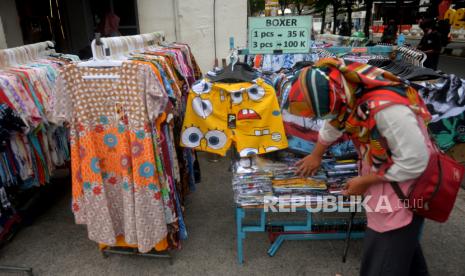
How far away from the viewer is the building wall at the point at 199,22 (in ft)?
17.0

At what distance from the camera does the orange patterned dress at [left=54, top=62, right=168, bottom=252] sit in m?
2.07

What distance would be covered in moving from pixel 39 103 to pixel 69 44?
210 inches

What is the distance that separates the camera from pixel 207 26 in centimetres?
526

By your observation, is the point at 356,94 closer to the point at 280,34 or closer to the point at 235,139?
the point at 235,139

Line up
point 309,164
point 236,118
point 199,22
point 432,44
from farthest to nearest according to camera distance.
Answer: point 432,44 → point 199,22 → point 236,118 → point 309,164

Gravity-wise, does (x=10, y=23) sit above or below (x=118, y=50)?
above

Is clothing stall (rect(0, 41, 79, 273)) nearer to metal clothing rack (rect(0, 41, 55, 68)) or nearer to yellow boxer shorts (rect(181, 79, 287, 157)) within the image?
metal clothing rack (rect(0, 41, 55, 68))

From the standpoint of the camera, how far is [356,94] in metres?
1.52

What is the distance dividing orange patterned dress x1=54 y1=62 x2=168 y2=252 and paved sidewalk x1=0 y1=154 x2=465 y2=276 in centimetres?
39

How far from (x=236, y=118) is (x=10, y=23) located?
14.4 feet

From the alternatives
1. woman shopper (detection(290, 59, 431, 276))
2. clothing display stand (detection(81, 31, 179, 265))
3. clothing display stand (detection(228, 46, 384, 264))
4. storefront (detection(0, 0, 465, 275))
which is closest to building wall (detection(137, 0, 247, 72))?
clothing display stand (detection(81, 31, 179, 265))

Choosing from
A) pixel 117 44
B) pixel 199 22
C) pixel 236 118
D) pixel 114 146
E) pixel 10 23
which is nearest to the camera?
pixel 114 146

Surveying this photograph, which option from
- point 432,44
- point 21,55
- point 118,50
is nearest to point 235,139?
point 118,50

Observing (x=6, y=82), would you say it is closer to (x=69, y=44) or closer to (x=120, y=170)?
(x=120, y=170)
